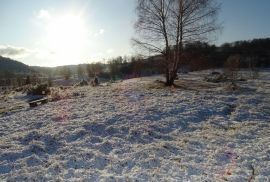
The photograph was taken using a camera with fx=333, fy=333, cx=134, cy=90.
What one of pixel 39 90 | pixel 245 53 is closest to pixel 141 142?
pixel 39 90

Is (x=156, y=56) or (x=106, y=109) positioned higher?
(x=156, y=56)

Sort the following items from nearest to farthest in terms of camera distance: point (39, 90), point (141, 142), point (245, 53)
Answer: point (141, 142)
point (39, 90)
point (245, 53)

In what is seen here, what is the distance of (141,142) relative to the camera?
10.5 meters

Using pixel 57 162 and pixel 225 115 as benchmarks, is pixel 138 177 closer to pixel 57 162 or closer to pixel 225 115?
pixel 57 162

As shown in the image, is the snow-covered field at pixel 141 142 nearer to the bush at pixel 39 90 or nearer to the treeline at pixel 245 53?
the bush at pixel 39 90

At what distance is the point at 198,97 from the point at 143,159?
9.28 m

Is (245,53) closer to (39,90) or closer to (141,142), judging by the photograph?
(39,90)

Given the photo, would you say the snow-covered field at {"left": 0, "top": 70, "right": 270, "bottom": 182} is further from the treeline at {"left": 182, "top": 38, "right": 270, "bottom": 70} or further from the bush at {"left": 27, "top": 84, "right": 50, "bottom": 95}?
the treeline at {"left": 182, "top": 38, "right": 270, "bottom": 70}

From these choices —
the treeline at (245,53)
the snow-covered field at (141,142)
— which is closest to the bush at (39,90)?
the snow-covered field at (141,142)

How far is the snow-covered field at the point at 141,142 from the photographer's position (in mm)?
8242

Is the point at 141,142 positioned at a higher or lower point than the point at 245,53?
lower

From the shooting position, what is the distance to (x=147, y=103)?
1623 cm

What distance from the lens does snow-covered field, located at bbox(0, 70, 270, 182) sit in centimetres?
824

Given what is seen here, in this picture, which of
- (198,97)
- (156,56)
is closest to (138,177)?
(198,97)
